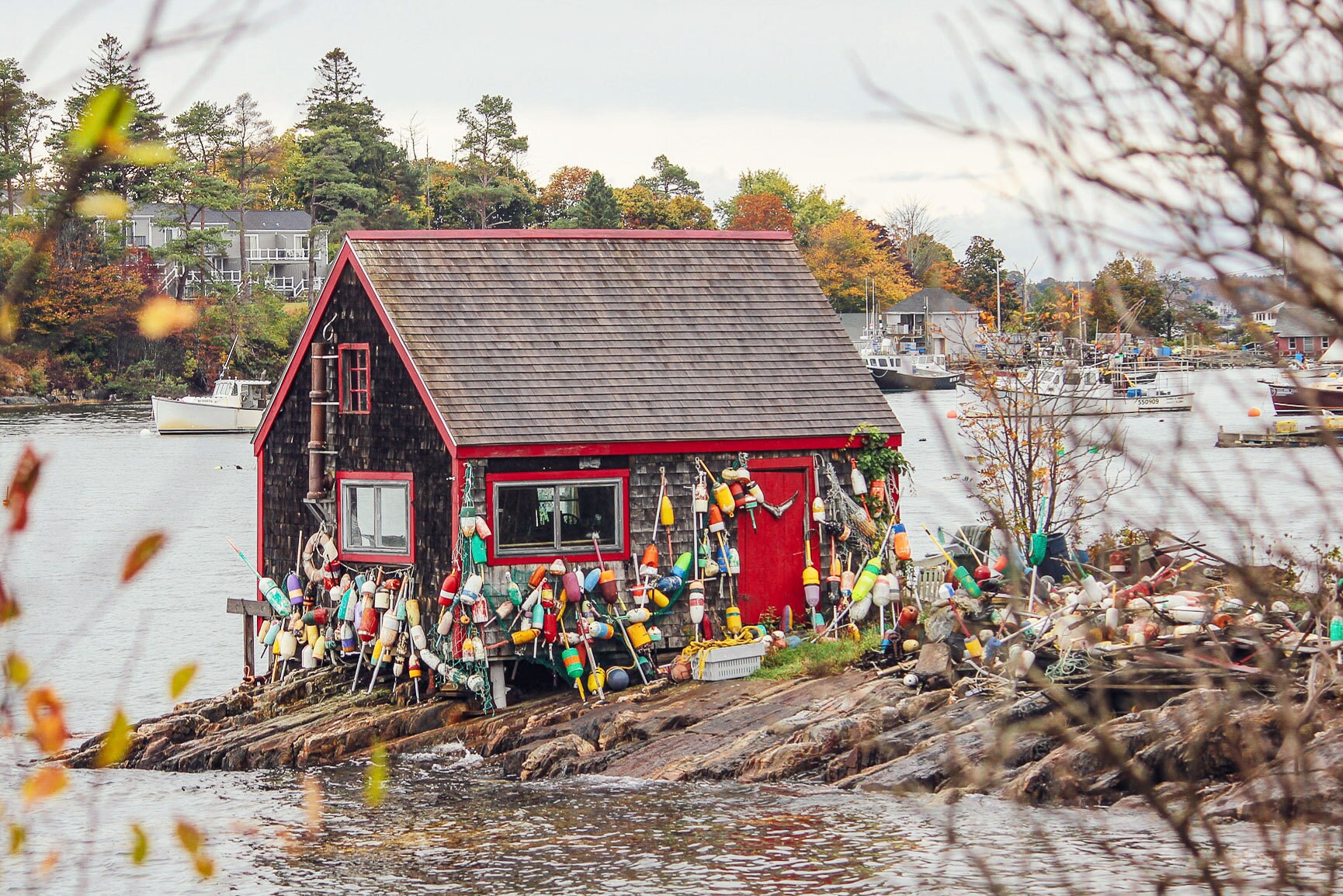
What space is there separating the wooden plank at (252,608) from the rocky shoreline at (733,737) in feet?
3.32

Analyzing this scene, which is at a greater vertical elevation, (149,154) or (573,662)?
(149,154)

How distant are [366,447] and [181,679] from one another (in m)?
18.1

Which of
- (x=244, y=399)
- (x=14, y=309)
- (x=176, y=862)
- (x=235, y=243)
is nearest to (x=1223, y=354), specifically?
(x=14, y=309)

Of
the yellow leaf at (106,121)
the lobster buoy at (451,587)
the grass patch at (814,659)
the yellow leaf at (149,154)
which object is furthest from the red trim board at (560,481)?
the yellow leaf at (106,121)

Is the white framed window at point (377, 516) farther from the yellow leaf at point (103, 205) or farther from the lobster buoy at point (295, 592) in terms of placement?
the yellow leaf at point (103, 205)

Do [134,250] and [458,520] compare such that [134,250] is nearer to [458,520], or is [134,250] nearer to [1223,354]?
[458,520]

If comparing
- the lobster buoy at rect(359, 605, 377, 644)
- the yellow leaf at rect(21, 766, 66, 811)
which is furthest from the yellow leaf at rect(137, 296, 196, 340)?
the lobster buoy at rect(359, 605, 377, 644)

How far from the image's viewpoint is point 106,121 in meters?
3.27

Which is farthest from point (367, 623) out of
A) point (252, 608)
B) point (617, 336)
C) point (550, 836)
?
point (550, 836)

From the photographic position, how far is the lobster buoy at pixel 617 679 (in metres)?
20.2

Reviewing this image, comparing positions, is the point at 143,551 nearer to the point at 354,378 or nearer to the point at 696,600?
the point at 696,600

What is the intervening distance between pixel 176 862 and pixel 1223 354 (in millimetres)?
14468

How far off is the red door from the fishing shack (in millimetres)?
27

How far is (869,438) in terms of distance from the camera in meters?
21.6
